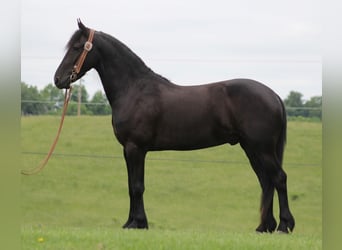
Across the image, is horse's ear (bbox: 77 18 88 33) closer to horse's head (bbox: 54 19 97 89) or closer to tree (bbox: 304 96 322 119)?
horse's head (bbox: 54 19 97 89)

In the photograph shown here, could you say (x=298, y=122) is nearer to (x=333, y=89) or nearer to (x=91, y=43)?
(x=91, y=43)

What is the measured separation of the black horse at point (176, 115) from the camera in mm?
7078

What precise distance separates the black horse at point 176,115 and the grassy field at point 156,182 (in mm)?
4807

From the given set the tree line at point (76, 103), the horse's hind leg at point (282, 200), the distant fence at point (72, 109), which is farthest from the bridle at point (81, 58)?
the distant fence at point (72, 109)

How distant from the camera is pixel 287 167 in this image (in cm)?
1299

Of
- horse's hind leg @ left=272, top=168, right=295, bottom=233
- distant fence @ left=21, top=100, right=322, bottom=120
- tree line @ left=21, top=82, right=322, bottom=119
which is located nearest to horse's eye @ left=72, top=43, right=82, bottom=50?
horse's hind leg @ left=272, top=168, right=295, bottom=233

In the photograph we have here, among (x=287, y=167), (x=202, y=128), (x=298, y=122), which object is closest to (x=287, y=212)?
(x=202, y=128)

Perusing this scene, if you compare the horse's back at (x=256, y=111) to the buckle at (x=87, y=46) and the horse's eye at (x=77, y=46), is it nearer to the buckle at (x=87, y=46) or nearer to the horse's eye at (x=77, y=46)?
the buckle at (x=87, y=46)

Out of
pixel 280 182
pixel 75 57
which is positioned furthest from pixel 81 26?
pixel 280 182

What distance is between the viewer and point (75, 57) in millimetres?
7160

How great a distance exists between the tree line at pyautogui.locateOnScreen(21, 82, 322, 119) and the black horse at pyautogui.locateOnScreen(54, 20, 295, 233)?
4068mm

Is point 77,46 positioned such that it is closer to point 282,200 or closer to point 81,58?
point 81,58

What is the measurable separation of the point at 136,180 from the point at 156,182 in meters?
6.28

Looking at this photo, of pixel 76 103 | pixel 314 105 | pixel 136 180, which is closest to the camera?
pixel 136 180
